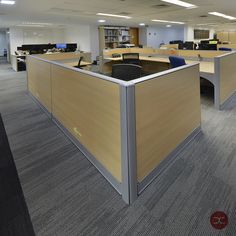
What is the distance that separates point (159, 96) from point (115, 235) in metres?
1.13

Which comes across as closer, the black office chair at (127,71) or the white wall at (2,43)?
the black office chair at (127,71)

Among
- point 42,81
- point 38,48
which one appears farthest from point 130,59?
point 38,48

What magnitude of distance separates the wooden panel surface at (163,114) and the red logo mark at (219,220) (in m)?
0.59

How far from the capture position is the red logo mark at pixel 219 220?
59.1 inches

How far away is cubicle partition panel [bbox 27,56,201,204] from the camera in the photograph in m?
1.66

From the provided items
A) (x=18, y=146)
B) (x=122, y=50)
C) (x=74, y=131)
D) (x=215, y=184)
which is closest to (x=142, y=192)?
(x=215, y=184)

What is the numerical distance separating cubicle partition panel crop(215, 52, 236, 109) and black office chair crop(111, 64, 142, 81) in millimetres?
1318

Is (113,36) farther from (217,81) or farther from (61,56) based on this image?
(217,81)

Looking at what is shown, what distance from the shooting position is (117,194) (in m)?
1.85

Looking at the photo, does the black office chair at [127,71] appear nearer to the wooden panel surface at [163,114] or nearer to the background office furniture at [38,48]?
the wooden panel surface at [163,114]

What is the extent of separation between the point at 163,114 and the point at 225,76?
2490 mm

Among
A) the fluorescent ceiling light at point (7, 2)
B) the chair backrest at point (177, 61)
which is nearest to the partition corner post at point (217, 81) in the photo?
the chair backrest at point (177, 61)

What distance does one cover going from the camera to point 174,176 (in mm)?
2068

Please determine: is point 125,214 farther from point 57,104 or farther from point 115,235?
point 57,104
